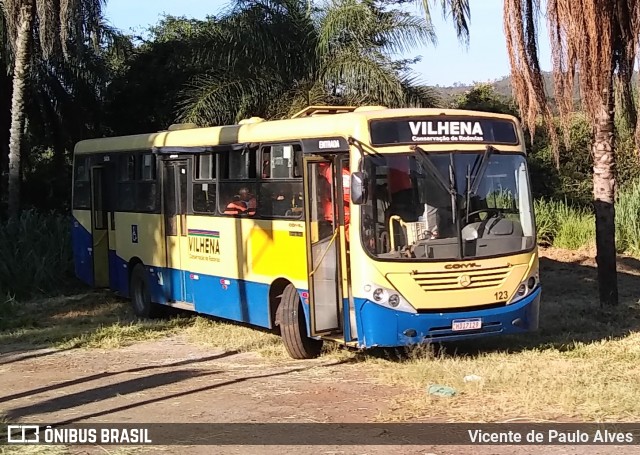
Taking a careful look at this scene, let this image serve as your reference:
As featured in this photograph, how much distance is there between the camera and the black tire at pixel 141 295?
14309mm

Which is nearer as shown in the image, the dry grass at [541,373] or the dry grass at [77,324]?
the dry grass at [541,373]

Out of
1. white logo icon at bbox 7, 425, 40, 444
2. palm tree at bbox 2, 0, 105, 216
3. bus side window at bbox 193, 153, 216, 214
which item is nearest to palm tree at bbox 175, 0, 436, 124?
palm tree at bbox 2, 0, 105, 216

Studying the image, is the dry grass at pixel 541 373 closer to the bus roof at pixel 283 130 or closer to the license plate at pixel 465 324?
the license plate at pixel 465 324

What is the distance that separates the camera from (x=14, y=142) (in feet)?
61.2

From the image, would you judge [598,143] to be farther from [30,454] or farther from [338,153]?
[30,454]

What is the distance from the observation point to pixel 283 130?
35.8 feet

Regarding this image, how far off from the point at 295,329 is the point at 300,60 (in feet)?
30.9

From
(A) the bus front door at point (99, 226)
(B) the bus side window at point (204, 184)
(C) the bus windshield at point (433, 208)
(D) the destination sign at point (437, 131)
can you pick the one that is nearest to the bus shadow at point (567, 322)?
(C) the bus windshield at point (433, 208)

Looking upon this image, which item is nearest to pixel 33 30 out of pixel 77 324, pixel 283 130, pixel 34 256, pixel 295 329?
pixel 34 256

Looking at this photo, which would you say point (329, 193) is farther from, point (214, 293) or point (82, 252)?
point (82, 252)

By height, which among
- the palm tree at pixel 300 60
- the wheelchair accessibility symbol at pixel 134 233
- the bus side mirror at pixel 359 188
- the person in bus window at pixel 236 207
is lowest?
the wheelchair accessibility symbol at pixel 134 233

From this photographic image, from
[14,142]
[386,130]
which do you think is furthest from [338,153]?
[14,142]

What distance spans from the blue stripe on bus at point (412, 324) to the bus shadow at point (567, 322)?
403 mm

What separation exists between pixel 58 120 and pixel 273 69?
24.7ft
